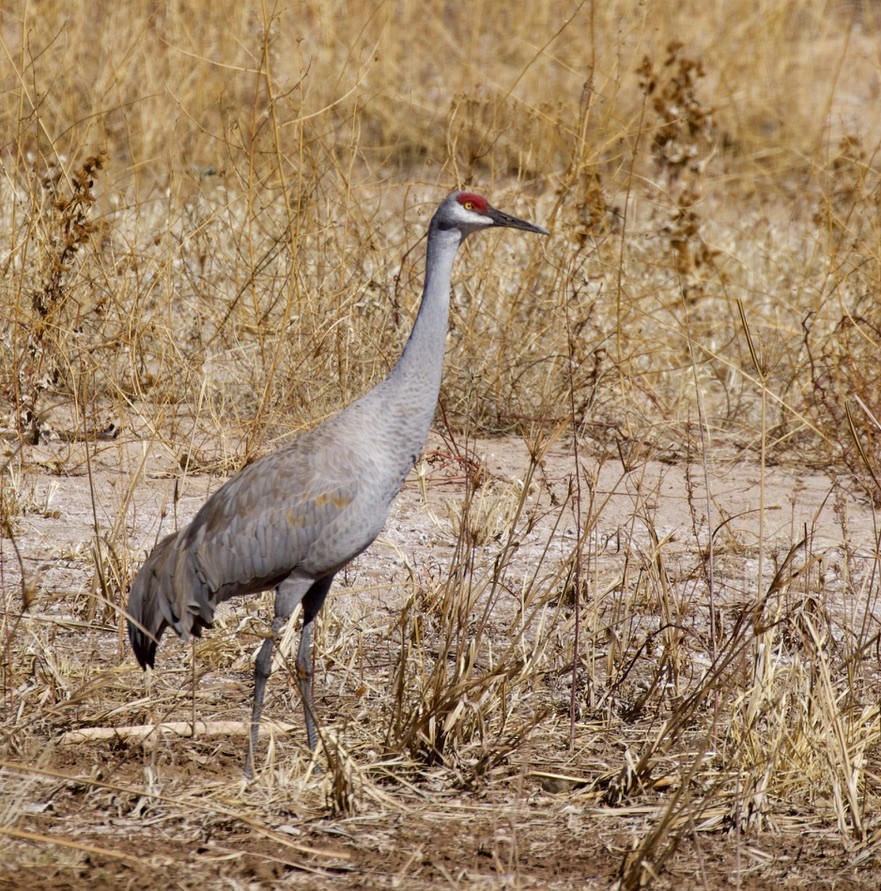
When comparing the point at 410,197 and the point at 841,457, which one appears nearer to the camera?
the point at 841,457

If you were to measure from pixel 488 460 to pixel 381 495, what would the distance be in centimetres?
200

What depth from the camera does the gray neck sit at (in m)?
3.39

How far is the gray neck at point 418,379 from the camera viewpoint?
339 centimetres

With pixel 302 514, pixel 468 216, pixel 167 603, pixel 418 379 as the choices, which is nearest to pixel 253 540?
pixel 302 514

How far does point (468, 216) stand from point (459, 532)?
3.59 ft

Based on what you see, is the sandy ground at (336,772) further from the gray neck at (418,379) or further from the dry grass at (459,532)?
the gray neck at (418,379)

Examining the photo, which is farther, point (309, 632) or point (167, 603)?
point (309, 632)

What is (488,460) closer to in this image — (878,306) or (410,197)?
(878,306)

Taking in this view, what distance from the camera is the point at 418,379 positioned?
11.2 ft

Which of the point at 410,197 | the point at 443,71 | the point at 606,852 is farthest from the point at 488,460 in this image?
the point at 443,71

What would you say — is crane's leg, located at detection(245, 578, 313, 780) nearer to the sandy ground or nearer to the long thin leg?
the long thin leg

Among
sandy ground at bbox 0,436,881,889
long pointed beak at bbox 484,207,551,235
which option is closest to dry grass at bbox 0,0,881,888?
sandy ground at bbox 0,436,881,889

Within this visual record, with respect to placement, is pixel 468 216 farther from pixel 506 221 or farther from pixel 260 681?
pixel 260 681

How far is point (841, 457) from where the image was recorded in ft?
17.5
